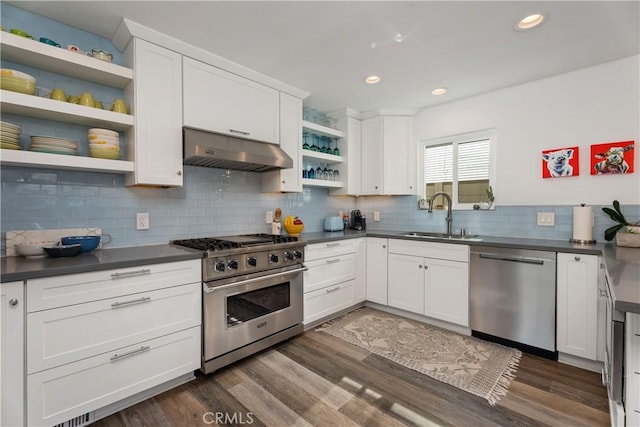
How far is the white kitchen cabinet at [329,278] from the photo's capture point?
281 cm

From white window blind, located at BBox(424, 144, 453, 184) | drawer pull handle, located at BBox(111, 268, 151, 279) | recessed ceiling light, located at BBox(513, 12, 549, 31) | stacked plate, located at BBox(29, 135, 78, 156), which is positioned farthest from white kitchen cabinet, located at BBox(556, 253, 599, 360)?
stacked plate, located at BBox(29, 135, 78, 156)

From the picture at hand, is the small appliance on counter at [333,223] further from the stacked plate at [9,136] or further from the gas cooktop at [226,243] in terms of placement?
the stacked plate at [9,136]

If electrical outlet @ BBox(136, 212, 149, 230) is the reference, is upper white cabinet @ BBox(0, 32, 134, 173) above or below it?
above

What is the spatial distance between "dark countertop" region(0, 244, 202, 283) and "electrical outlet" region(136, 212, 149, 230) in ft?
0.62

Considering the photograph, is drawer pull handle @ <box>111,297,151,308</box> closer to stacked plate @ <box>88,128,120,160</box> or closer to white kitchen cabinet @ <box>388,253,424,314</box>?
stacked plate @ <box>88,128,120,160</box>

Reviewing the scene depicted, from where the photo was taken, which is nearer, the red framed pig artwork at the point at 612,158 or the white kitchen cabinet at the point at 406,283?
the red framed pig artwork at the point at 612,158

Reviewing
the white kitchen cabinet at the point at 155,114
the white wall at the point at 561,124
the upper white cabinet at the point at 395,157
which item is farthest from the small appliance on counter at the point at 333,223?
the white kitchen cabinet at the point at 155,114

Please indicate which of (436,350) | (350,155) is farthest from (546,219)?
(350,155)

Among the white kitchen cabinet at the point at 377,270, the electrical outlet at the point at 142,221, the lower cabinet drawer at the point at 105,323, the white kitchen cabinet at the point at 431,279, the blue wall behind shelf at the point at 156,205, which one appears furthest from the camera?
the white kitchen cabinet at the point at 377,270

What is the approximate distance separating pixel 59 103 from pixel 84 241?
0.83 meters

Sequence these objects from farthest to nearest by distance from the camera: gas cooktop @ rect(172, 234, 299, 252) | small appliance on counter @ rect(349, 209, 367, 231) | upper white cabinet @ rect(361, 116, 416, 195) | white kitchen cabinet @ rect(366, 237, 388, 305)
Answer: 1. small appliance on counter @ rect(349, 209, 367, 231)
2. upper white cabinet @ rect(361, 116, 416, 195)
3. white kitchen cabinet @ rect(366, 237, 388, 305)
4. gas cooktop @ rect(172, 234, 299, 252)

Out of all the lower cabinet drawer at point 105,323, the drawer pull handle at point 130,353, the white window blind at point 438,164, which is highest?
the white window blind at point 438,164

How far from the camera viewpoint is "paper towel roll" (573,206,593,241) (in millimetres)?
2416

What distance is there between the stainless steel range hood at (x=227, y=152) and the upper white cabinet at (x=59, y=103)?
1.28ft
